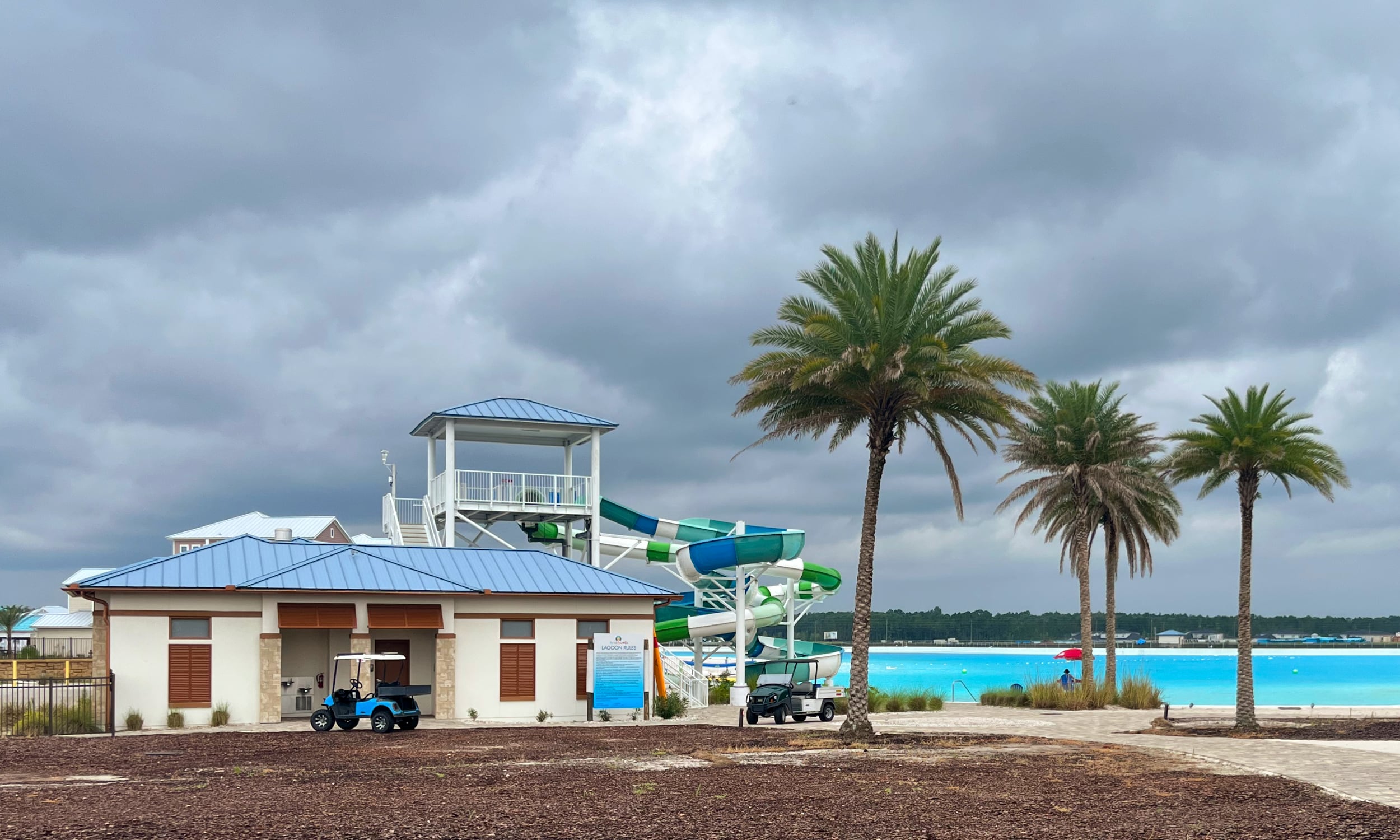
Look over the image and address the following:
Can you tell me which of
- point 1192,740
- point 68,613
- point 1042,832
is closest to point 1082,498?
point 1192,740

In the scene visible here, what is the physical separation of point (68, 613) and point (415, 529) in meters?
52.6

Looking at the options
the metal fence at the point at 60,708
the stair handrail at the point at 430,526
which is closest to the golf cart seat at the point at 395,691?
the metal fence at the point at 60,708

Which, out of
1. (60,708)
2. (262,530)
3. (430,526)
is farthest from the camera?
(262,530)

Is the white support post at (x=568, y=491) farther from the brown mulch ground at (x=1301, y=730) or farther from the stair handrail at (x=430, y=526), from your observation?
the brown mulch ground at (x=1301, y=730)

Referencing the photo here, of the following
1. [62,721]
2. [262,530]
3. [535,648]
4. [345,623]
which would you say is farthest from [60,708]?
[262,530]

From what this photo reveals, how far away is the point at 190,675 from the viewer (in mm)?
30531

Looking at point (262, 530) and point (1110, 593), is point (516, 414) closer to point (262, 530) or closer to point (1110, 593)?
point (1110, 593)

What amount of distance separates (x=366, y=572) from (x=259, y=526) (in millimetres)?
43551

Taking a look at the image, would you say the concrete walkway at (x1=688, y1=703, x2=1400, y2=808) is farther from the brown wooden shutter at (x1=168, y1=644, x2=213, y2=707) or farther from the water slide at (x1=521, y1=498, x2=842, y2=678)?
the brown wooden shutter at (x1=168, y1=644, x2=213, y2=707)

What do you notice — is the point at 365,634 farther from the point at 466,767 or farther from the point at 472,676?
the point at 466,767

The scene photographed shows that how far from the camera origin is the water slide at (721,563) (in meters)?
38.3

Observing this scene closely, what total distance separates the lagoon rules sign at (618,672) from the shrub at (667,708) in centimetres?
113

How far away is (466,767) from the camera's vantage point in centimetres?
1906

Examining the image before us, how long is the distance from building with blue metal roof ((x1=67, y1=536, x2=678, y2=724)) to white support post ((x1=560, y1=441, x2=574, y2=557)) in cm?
481
